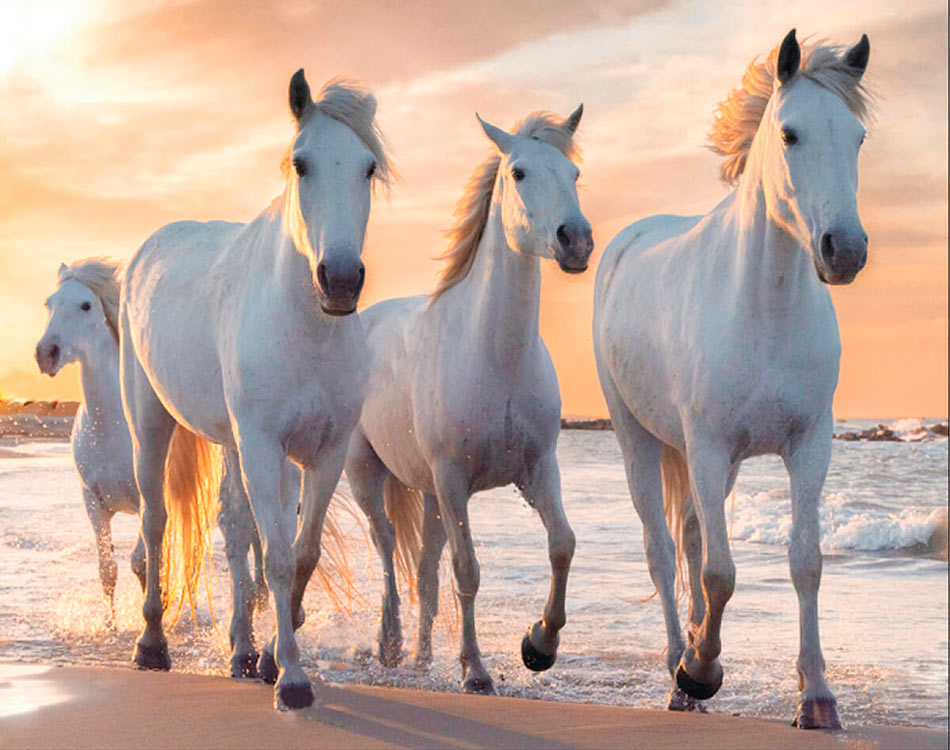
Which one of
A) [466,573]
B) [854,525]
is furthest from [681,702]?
[854,525]

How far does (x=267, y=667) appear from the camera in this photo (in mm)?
4754

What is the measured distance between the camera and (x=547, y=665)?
4.88m

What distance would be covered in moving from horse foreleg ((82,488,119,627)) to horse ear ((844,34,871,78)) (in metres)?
5.24

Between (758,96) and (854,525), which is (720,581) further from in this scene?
(854,525)

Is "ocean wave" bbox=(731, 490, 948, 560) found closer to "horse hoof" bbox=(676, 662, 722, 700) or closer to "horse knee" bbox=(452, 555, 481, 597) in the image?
"horse knee" bbox=(452, 555, 481, 597)

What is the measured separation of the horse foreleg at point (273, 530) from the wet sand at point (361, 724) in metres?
0.24

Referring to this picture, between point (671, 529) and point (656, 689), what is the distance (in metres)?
0.81

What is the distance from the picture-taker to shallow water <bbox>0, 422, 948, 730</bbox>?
5.75 m

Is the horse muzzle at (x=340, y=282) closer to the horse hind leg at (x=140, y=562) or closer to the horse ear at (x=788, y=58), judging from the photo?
the horse ear at (x=788, y=58)

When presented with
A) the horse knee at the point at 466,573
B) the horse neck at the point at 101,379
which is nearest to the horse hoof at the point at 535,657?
the horse knee at the point at 466,573

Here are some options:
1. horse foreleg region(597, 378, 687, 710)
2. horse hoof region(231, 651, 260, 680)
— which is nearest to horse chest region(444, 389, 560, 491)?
horse foreleg region(597, 378, 687, 710)

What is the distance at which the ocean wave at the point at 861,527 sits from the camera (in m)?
12.5

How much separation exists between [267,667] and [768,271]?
2622mm

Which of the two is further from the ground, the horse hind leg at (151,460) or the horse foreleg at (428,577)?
the horse hind leg at (151,460)
